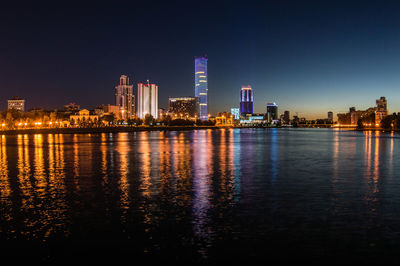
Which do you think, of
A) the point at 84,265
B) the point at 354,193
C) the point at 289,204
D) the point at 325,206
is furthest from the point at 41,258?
the point at 354,193

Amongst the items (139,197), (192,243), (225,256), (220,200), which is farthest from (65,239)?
(220,200)

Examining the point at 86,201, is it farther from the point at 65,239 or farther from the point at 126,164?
the point at 126,164

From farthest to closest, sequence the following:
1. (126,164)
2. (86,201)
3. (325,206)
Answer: (126,164) < (86,201) < (325,206)

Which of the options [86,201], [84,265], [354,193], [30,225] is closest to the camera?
[84,265]

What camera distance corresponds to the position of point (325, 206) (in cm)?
1516

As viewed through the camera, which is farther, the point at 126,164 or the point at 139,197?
the point at 126,164

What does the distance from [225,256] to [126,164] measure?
22767mm

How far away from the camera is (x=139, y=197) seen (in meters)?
17.0

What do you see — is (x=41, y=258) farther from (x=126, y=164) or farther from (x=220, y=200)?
(x=126, y=164)

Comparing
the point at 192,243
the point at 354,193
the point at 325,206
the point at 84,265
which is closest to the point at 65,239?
the point at 84,265

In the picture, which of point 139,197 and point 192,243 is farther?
point 139,197

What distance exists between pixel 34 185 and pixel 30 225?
8.90 m

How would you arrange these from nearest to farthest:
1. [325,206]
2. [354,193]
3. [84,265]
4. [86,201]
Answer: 1. [84,265]
2. [325,206]
3. [86,201]
4. [354,193]

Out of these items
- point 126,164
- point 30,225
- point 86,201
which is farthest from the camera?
point 126,164
